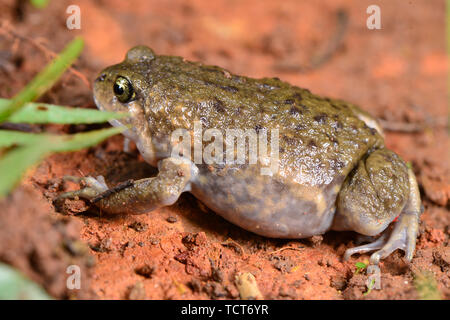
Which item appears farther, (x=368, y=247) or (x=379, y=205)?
(x=368, y=247)

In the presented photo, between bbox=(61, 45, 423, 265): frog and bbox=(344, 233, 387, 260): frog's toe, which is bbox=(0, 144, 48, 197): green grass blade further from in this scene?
bbox=(344, 233, 387, 260): frog's toe

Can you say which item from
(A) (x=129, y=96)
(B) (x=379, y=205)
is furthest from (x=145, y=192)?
(B) (x=379, y=205)

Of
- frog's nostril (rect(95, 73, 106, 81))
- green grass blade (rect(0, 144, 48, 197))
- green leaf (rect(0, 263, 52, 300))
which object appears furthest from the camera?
frog's nostril (rect(95, 73, 106, 81))

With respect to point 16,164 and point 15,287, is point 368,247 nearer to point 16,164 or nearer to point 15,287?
point 15,287

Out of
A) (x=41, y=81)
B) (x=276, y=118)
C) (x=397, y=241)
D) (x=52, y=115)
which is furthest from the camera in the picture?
(x=397, y=241)

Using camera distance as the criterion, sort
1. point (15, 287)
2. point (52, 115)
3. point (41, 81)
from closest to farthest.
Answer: point (15, 287) → point (41, 81) → point (52, 115)

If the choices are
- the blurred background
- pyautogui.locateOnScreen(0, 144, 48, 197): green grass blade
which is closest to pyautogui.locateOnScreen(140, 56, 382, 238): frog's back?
the blurred background

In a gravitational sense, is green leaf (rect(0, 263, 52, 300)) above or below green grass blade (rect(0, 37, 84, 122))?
below

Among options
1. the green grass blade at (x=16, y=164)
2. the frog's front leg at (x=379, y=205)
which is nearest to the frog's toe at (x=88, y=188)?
the green grass blade at (x=16, y=164)
